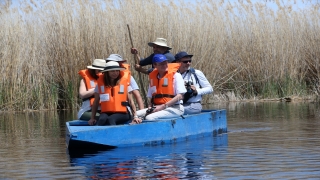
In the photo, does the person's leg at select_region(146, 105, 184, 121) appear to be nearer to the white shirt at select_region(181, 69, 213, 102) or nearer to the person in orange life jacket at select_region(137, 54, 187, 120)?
the person in orange life jacket at select_region(137, 54, 187, 120)

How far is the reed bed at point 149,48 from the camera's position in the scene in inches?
688

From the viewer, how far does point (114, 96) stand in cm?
1105

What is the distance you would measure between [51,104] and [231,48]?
4885mm

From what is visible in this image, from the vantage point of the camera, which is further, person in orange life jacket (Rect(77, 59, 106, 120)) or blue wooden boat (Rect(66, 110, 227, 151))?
person in orange life jacket (Rect(77, 59, 106, 120))

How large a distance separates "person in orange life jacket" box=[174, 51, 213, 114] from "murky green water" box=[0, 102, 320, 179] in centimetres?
63

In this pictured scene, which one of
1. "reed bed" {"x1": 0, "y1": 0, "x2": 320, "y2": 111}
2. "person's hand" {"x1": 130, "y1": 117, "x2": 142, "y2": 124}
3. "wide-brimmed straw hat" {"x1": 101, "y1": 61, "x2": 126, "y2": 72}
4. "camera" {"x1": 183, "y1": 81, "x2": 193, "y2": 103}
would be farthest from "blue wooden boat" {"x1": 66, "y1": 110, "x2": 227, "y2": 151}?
"reed bed" {"x1": 0, "y1": 0, "x2": 320, "y2": 111}

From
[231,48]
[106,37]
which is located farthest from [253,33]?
[106,37]

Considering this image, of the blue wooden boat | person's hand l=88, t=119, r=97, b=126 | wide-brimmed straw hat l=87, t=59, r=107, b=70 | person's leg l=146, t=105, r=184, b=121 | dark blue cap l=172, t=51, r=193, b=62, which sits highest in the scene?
dark blue cap l=172, t=51, r=193, b=62

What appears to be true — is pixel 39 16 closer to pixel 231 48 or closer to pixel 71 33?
pixel 71 33

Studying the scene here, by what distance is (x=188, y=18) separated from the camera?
18.5m

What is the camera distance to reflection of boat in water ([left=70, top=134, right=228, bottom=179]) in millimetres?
8398

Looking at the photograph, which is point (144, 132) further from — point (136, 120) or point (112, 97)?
point (112, 97)

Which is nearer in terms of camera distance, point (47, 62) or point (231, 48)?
point (47, 62)

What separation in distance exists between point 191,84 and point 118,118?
1.55m
